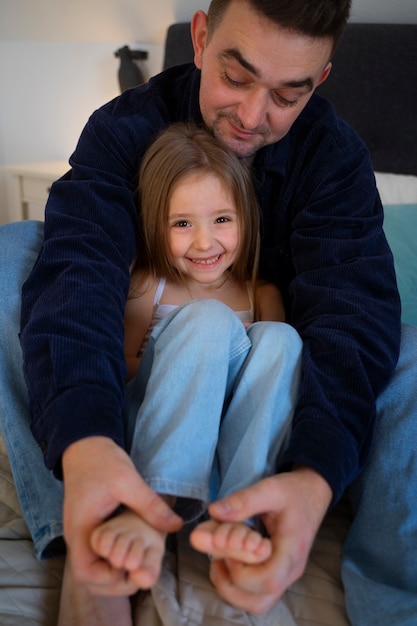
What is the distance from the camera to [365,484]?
930 millimetres

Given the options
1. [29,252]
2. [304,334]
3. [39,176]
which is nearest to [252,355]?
[304,334]

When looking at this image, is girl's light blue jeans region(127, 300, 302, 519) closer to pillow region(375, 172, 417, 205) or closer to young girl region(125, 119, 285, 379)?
young girl region(125, 119, 285, 379)

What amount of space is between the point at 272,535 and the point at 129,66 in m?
2.31

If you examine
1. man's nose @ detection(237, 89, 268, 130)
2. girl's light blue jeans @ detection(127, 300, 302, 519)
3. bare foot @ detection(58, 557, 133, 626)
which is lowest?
bare foot @ detection(58, 557, 133, 626)

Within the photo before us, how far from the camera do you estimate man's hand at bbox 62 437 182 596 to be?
703mm

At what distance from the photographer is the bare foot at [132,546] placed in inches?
26.2

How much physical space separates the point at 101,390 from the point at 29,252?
0.44 metres

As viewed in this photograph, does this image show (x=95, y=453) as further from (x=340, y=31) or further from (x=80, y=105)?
(x=80, y=105)

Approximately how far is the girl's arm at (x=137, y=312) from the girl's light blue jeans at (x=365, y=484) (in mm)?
222

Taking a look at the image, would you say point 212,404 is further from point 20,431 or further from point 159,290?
point 159,290

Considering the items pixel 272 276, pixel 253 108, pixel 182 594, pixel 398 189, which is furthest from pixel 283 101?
pixel 398 189

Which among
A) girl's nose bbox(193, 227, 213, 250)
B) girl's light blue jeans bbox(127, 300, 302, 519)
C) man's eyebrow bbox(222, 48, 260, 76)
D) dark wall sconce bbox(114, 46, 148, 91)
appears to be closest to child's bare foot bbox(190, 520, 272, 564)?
girl's light blue jeans bbox(127, 300, 302, 519)

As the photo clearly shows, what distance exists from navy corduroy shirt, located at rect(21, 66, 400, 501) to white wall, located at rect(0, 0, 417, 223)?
4.89ft

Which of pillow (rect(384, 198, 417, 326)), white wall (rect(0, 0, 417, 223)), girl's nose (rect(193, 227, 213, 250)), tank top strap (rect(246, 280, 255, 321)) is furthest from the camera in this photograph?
white wall (rect(0, 0, 417, 223))
